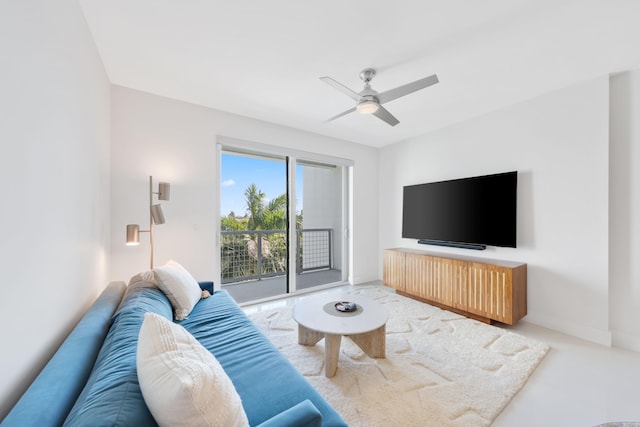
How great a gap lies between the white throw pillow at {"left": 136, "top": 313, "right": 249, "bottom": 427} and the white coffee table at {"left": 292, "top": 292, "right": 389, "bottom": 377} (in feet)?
3.77

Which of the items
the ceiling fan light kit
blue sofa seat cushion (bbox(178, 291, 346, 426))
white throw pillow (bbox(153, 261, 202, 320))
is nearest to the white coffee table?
blue sofa seat cushion (bbox(178, 291, 346, 426))

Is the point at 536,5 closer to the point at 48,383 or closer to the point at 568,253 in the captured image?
the point at 568,253

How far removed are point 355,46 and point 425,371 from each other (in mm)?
2610

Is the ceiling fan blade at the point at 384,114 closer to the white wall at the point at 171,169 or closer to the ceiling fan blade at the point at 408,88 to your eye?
the ceiling fan blade at the point at 408,88

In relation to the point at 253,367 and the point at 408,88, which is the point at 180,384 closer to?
the point at 253,367

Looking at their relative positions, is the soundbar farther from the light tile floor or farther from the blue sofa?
the blue sofa

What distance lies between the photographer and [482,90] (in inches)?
106

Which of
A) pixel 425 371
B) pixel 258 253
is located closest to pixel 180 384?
pixel 425 371

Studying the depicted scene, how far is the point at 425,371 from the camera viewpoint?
6.48 ft

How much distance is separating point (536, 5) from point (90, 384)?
2.99m

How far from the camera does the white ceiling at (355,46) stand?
5.43 feet

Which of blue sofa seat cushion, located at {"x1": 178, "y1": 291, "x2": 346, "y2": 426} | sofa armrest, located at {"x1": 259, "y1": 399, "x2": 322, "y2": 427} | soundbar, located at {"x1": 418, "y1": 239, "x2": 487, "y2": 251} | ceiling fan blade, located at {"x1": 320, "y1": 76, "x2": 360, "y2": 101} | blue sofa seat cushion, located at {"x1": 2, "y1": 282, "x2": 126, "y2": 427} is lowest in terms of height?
blue sofa seat cushion, located at {"x1": 178, "y1": 291, "x2": 346, "y2": 426}

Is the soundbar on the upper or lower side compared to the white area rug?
upper

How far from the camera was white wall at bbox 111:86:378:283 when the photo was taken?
2633mm
